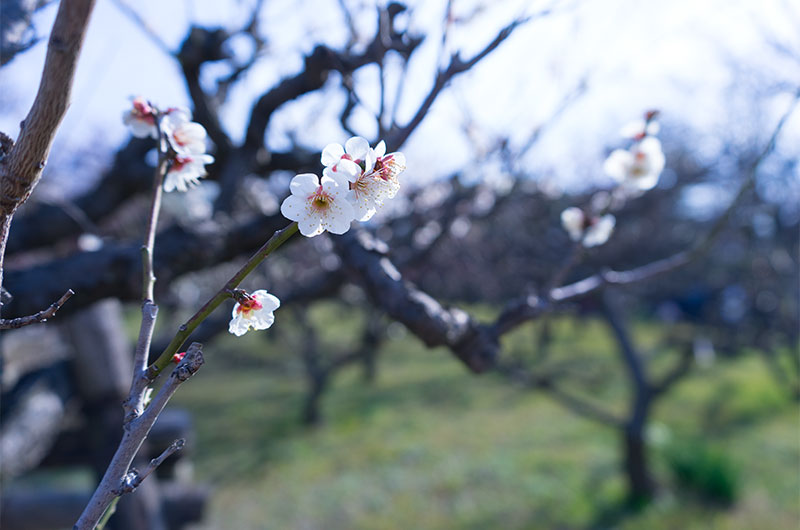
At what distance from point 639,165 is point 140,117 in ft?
4.33

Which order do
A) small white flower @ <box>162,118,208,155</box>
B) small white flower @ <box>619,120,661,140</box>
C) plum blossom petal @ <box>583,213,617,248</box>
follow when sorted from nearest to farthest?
small white flower @ <box>162,118,208,155</box>
small white flower @ <box>619,120,661,140</box>
plum blossom petal @ <box>583,213,617,248</box>

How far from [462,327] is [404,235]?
177cm

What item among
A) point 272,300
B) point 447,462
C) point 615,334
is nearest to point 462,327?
point 272,300

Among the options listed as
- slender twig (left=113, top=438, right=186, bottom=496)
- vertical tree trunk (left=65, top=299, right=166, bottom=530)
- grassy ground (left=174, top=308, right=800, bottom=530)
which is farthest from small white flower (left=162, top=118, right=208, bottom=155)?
grassy ground (left=174, top=308, right=800, bottom=530)

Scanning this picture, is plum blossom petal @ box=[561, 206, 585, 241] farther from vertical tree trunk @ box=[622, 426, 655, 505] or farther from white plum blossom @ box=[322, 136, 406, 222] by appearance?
vertical tree trunk @ box=[622, 426, 655, 505]

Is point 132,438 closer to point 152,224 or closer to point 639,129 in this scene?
point 152,224

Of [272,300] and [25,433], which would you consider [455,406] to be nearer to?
[25,433]

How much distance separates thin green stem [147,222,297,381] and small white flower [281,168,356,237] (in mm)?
28

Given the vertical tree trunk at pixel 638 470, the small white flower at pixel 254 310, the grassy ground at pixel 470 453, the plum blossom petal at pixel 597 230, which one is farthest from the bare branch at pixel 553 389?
the small white flower at pixel 254 310

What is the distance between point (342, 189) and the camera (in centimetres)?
80

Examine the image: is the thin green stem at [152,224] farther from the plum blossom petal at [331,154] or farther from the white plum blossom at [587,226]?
the white plum blossom at [587,226]

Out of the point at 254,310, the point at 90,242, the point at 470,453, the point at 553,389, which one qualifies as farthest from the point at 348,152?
the point at 470,453

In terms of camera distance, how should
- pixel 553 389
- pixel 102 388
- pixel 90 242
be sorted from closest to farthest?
pixel 90 242 → pixel 102 388 → pixel 553 389

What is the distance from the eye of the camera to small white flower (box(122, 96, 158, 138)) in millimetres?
1226
